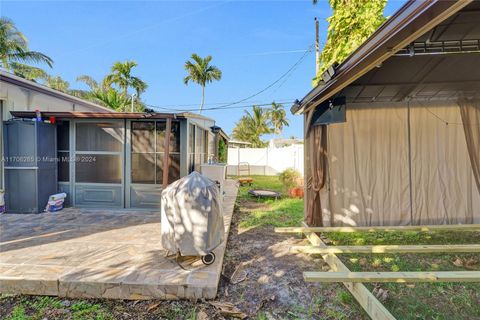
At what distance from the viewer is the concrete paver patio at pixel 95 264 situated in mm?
2576

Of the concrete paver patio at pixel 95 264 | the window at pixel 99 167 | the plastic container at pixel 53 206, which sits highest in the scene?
the window at pixel 99 167

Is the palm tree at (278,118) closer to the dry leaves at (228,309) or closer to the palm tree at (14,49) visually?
the palm tree at (14,49)

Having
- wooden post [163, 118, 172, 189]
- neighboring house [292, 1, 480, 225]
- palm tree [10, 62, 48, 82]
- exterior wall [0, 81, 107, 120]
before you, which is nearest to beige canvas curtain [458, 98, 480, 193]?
neighboring house [292, 1, 480, 225]

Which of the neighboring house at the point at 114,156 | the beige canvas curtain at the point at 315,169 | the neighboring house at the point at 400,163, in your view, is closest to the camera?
the beige canvas curtain at the point at 315,169

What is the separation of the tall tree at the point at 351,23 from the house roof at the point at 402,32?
3443 millimetres

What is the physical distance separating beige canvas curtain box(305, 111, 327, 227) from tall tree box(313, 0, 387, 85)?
204 cm

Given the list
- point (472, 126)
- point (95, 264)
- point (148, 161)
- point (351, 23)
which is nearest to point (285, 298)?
point (95, 264)

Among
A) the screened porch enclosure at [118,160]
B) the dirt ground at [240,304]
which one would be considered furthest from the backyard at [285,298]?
the screened porch enclosure at [118,160]

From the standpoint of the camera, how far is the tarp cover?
2857 millimetres

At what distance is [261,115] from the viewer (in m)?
29.6

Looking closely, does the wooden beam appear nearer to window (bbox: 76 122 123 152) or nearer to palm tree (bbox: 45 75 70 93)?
window (bbox: 76 122 123 152)

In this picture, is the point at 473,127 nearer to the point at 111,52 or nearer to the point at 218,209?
the point at 218,209

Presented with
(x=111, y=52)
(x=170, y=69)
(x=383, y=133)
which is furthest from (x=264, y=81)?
(x=383, y=133)

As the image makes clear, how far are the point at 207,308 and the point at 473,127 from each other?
5300mm
